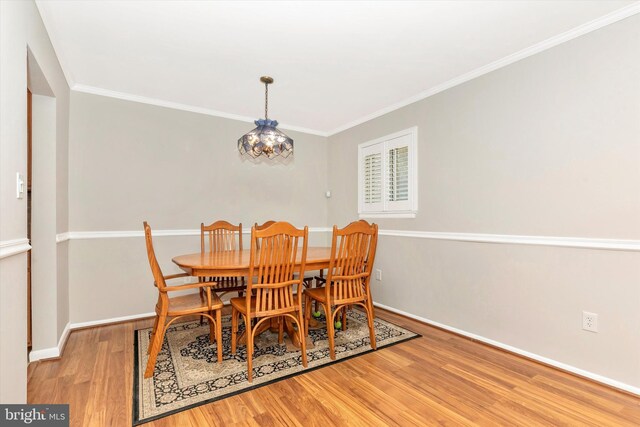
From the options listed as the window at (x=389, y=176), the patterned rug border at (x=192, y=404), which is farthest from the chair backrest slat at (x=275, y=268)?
the window at (x=389, y=176)

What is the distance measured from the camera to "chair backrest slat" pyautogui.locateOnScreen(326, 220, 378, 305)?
2.34 meters

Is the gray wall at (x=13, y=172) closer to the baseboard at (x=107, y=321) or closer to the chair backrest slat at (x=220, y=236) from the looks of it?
the baseboard at (x=107, y=321)

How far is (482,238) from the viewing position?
2.65 meters

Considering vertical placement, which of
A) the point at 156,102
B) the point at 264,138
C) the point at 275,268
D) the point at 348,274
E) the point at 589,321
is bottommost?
the point at 589,321

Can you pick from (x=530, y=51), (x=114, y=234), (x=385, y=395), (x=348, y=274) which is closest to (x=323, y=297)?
(x=348, y=274)

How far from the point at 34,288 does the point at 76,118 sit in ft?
5.50

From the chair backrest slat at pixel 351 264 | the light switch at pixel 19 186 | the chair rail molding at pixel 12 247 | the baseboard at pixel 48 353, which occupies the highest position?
the light switch at pixel 19 186

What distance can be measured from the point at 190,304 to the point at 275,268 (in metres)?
0.70

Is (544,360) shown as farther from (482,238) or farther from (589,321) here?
(482,238)

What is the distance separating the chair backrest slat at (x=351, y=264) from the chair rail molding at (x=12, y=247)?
176 centimetres

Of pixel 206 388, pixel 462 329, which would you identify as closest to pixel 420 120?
pixel 462 329

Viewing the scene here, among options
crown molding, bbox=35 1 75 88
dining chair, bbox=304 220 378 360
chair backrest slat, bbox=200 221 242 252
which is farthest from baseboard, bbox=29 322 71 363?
crown molding, bbox=35 1 75 88

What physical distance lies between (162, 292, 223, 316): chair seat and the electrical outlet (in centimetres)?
254

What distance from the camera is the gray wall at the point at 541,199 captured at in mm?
1932
